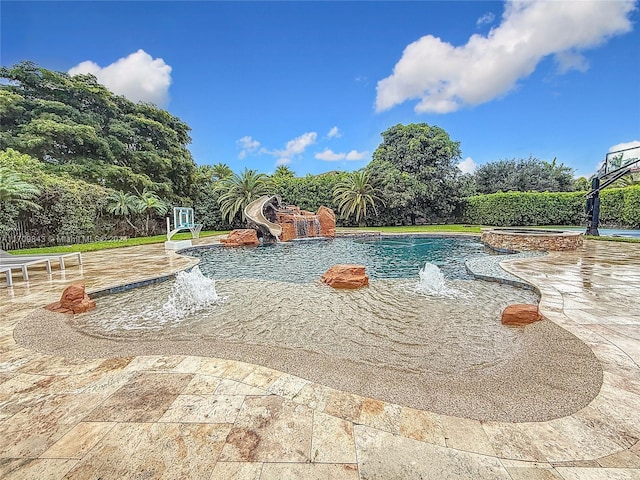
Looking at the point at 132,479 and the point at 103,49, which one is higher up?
the point at 103,49

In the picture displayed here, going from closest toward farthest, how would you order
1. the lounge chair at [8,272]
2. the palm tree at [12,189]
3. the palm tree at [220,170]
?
1. the lounge chair at [8,272]
2. the palm tree at [12,189]
3. the palm tree at [220,170]

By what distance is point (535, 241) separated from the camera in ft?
32.6

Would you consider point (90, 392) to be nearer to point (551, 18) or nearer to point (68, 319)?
point (68, 319)

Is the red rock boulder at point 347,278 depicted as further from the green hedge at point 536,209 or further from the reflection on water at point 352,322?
the green hedge at point 536,209

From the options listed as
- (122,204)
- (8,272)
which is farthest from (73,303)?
(122,204)

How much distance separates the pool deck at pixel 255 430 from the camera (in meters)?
1.47

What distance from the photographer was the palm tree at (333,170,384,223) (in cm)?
1988

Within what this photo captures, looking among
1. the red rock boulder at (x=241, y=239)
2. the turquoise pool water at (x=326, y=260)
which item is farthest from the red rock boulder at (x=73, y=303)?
the red rock boulder at (x=241, y=239)

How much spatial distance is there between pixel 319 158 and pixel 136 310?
4136 cm

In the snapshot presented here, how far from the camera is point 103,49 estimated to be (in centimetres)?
1407

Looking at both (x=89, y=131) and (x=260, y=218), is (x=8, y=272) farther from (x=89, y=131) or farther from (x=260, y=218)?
(x=89, y=131)

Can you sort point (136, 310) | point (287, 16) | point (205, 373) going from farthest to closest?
1. point (287, 16)
2. point (136, 310)
3. point (205, 373)

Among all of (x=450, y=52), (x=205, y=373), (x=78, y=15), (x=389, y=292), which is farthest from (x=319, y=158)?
(x=205, y=373)

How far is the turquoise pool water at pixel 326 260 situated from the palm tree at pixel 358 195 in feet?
25.5
